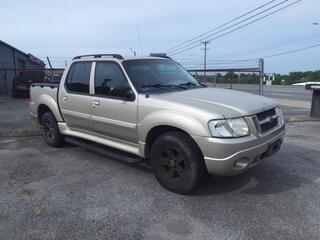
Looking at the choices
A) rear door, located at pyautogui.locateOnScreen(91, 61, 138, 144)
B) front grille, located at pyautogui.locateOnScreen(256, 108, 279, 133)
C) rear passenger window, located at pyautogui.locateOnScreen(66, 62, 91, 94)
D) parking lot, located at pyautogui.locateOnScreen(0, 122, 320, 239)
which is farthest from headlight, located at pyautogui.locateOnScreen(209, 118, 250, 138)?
rear passenger window, located at pyautogui.locateOnScreen(66, 62, 91, 94)

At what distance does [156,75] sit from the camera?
5320mm

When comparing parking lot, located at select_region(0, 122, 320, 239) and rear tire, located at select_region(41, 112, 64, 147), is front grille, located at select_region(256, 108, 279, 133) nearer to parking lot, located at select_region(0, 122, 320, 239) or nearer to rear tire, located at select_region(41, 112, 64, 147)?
parking lot, located at select_region(0, 122, 320, 239)

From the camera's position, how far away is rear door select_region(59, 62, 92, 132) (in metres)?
5.75

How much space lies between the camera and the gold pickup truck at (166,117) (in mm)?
4035

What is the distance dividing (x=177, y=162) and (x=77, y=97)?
2.38 m

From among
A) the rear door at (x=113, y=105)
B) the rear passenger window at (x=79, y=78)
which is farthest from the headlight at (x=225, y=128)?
the rear passenger window at (x=79, y=78)

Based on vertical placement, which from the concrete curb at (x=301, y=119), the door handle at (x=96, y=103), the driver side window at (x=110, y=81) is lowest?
the concrete curb at (x=301, y=119)

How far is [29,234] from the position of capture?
3482mm

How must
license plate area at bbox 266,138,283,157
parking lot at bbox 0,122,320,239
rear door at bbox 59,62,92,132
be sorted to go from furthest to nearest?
rear door at bbox 59,62,92,132 < license plate area at bbox 266,138,283,157 < parking lot at bbox 0,122,320,239

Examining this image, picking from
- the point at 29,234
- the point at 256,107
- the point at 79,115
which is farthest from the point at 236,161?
the point at 79,115

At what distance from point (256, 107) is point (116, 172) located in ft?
7.75

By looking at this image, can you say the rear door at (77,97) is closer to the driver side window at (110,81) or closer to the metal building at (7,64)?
the driver side window at (110,81)

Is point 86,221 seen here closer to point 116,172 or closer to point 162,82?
point 116,172

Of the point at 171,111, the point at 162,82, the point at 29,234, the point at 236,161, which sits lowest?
the point at 29,234
